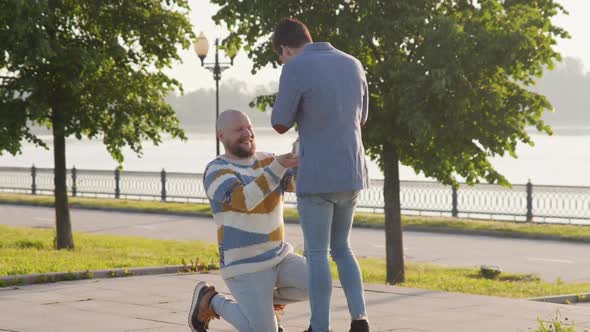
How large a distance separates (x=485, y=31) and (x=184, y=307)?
6238 mm

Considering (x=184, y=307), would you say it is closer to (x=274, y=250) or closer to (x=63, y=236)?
(x=274, y=250)

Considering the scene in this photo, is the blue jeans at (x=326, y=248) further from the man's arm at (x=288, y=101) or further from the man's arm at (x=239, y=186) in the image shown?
the man's arm at (x=288, y=101)

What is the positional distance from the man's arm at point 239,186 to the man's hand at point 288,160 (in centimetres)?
2

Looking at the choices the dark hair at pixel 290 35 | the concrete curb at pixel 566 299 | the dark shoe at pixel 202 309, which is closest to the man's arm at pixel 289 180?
the dark hair at pixel 290 35

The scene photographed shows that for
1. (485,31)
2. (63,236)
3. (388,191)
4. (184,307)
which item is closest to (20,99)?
(63,236)

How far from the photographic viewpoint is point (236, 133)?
6172 millimetres

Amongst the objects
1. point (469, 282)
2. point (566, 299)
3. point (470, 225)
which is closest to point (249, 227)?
point (566, 299)

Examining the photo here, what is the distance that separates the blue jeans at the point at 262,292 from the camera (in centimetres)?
625

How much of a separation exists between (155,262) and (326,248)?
726 centimetres

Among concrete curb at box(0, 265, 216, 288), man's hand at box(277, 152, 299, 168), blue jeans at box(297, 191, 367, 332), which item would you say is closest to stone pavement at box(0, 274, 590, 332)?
concrete curb at box(0, 265, 216, 288)

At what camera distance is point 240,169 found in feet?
20.3

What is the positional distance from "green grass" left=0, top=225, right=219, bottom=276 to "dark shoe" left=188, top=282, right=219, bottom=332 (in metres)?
4.79

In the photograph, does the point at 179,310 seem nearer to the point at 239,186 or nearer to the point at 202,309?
the point at 202,309

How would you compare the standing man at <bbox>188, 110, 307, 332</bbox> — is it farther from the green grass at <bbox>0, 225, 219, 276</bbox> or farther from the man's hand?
the green grass at <bbox>0, 225, 219, 276</bbox>
